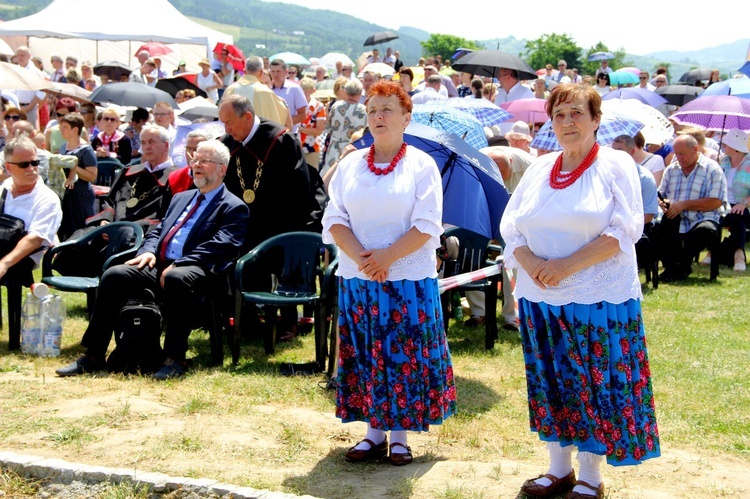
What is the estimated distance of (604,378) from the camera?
427cm

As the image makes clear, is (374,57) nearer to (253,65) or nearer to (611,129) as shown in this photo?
(253,65)

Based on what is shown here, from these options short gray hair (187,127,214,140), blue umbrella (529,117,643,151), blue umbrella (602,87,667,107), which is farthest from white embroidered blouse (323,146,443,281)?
blue umbrella (602,87,667,107)

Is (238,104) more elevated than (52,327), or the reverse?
(238,104)

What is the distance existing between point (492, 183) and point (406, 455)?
8.29 ft

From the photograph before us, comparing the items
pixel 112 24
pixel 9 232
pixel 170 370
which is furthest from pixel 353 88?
pixel 112 24

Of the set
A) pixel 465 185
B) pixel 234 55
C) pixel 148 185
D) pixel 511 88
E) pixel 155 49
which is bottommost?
pixel 148 185

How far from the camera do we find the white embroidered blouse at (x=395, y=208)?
191 inches

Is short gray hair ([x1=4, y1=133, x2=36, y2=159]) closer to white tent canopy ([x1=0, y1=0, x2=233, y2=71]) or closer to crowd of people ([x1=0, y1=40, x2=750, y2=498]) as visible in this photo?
crowd of people ([x1=0, y1=40, x2=750, y2=498])

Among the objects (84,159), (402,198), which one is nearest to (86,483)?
(402,198)

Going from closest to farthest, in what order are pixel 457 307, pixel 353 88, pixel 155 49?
pixel 457 307 → pixel 353 88 → pixel 155 49

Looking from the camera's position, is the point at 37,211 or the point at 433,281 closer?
the point at 433,281

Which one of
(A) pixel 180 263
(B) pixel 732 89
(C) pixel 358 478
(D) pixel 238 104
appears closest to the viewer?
(C) pixel 358 478

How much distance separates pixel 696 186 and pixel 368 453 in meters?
7.12

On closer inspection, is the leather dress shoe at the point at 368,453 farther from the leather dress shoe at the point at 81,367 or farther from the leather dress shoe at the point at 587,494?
the leather dress shoe at the point at 81,367
